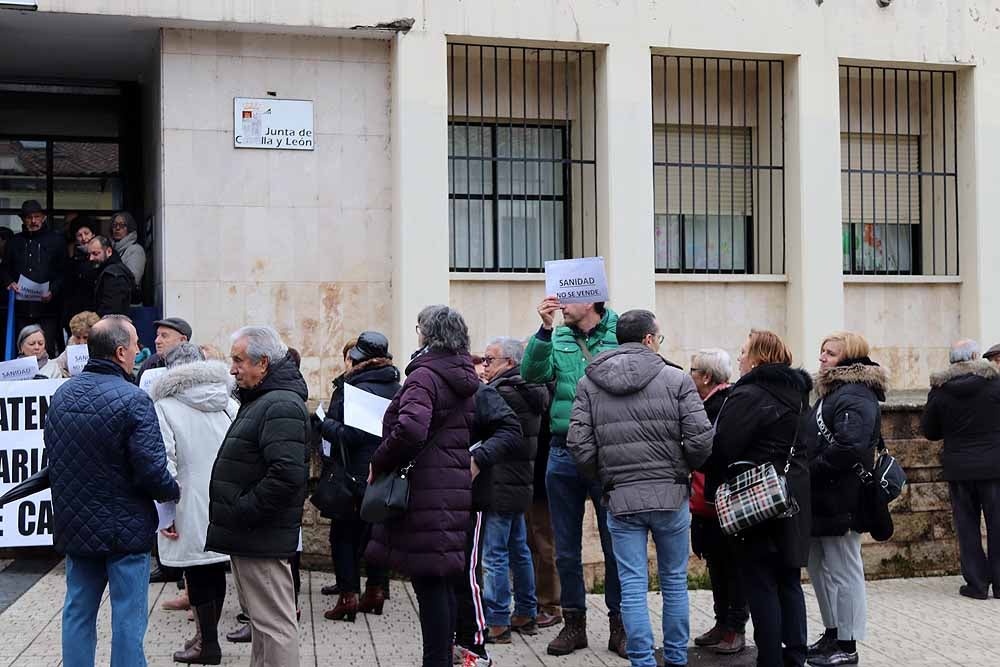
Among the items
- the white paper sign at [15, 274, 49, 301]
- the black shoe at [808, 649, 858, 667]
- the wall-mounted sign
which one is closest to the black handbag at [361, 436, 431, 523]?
the black shoe at [808, 649, 858, 667]

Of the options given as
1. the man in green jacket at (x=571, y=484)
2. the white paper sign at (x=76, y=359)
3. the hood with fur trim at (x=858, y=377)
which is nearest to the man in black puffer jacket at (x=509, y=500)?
the man in green jacket at (x=571, y=484)

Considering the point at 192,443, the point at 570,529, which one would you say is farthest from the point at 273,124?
the point at 570,529

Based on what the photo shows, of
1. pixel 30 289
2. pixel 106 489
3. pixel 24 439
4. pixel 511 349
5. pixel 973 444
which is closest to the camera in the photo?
pixel 106 489

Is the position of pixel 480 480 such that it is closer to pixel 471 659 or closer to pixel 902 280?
pixel 471 659

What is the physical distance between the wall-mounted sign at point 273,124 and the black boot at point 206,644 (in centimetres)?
567

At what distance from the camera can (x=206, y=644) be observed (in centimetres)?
688

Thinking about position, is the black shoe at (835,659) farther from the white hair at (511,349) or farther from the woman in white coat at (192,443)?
the woman in white coat at (192,443)

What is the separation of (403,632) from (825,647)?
2622 mm

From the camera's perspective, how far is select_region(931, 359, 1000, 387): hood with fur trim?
9.15 metres

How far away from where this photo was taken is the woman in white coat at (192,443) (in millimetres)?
6684

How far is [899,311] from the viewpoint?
523 inches

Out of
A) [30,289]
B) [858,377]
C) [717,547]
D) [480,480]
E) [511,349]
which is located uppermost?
[30,289]

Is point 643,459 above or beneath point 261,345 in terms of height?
beneath

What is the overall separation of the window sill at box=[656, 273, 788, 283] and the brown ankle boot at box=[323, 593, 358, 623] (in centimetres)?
563
